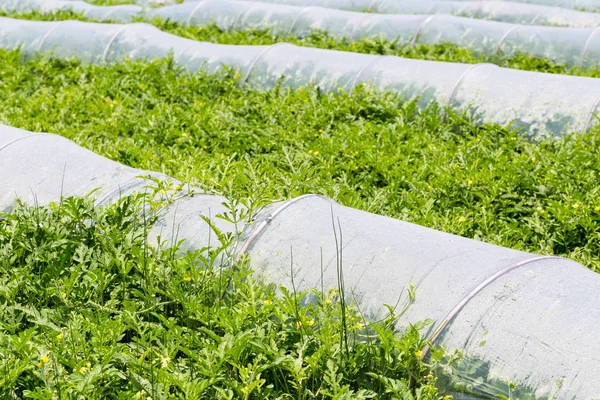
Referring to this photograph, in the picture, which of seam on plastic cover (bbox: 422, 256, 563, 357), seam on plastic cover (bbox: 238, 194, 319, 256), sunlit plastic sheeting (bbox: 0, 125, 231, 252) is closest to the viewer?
seam on plastic cover (bbox: 422, 256, 563, 357)

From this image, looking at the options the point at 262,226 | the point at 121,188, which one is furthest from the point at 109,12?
the point at 262,226

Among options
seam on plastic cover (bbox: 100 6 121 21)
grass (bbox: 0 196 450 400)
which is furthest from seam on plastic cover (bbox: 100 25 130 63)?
grass (bbox: 0 196 450 400)

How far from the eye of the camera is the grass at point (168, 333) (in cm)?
247

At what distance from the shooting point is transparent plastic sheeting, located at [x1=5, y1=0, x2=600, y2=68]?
8.04 metres

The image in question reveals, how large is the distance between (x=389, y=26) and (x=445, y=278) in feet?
22.9

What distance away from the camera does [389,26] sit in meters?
9.27

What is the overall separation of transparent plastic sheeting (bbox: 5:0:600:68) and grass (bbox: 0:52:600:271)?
2.82m

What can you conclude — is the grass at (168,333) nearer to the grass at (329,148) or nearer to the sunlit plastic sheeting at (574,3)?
the grass at (329,148)

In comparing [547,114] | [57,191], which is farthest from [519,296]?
[547,114]

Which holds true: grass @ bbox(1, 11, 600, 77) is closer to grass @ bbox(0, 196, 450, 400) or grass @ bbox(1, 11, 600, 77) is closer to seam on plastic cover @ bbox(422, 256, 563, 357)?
seam on plastic cover @ bbox(422, 256, 563, 357)

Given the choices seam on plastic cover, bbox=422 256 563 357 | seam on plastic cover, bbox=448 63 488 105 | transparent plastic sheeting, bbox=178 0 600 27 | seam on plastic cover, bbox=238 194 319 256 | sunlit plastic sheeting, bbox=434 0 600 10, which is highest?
sunlit plastic sheeting, bbox=434 0 600 10

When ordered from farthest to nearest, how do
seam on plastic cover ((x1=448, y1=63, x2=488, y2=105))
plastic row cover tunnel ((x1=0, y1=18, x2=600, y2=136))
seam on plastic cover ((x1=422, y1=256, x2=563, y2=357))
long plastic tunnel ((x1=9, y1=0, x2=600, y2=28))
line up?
long plastic tunnel ((x1=9, y1=0, x2=600, y2=28)) < seam on plastic cover ((x1=448, y1=63, x2=488, y2=105)) < plastic row cover tunnel ((x1=0, y1=18, x2=600, y2=136)) < seam on plastic cover ((x1=422, y1=256, x2=563, y2=357))

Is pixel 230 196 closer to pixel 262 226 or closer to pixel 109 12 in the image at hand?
pixel 262 226

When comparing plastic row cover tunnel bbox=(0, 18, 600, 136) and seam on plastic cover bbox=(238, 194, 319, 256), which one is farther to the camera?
plastic row cover tunnel bbox=(0, 18, 600, 136)
